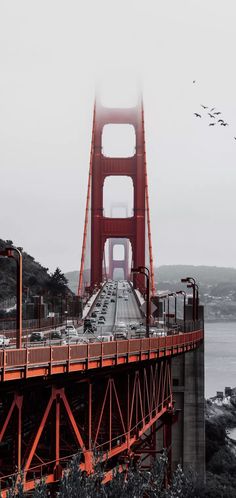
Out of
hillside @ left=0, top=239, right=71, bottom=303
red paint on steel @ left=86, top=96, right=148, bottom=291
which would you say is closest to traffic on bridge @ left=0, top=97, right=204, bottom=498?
red paint on steel @ left=86, top=96, right=148, bottom=291

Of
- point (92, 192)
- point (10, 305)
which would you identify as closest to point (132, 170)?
point (92, 192)

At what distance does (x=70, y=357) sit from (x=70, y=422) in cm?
181

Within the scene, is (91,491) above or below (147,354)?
below

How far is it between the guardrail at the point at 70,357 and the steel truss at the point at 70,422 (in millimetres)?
505

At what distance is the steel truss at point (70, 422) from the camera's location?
942 inches

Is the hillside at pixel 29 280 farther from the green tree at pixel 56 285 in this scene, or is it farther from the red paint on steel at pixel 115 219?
the red paint on steel at pixel 115 219

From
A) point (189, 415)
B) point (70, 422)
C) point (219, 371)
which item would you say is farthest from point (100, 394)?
point (219, 371)

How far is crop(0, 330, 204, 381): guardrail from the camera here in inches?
903

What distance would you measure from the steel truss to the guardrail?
505mm

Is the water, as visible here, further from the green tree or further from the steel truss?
the steel truss

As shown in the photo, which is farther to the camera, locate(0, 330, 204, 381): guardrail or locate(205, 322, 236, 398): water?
locate(205, 322, 236, 398): water

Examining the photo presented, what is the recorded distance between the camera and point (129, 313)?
304 feet

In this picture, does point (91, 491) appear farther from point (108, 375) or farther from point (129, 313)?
point (129, 313)

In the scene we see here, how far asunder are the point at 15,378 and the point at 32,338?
18.1 metres
